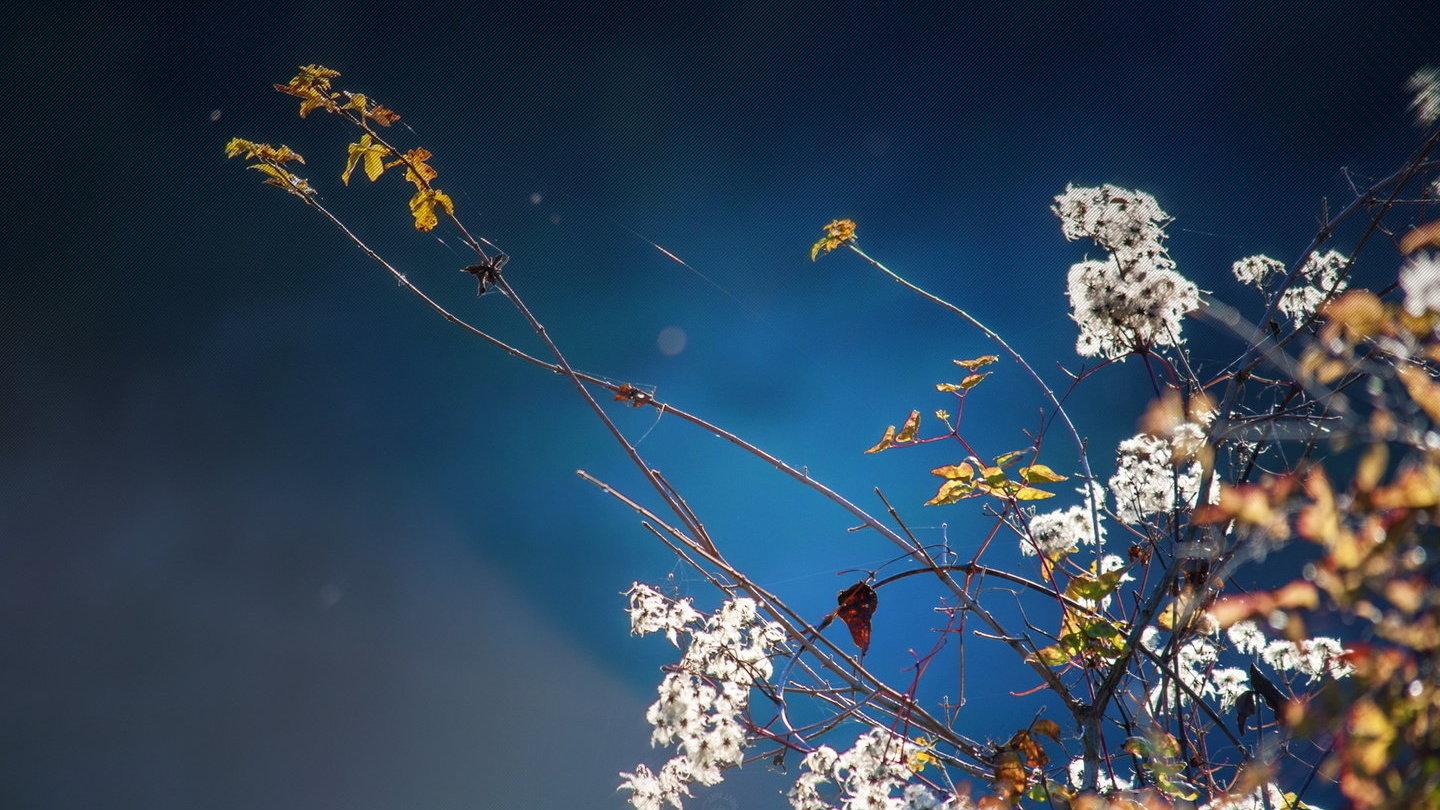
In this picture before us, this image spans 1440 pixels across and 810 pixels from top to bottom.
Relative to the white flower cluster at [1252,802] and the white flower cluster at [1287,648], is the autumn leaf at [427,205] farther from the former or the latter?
the white flower cluster at [1287,648]

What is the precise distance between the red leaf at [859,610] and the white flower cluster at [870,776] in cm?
10

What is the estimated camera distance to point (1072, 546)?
0.69 m

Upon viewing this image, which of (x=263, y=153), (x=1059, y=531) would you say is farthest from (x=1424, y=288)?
(x=263, y=153)

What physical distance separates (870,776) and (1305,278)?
0.64 meters

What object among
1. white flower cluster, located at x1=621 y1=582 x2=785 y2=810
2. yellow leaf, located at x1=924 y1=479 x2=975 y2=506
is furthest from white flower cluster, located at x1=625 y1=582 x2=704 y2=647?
yellow leaf, located at x1=924 y1=479 x2=975 y2=506

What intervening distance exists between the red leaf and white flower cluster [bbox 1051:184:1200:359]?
0.26 metres

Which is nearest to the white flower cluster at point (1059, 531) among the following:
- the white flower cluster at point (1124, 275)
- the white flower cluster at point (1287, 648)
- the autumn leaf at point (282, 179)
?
the white flower cluster at point (1124, 275)

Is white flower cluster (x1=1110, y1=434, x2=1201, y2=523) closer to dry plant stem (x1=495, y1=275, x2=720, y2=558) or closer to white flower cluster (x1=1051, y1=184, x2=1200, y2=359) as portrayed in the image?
white flower cluster (x1=1051, y1=184, x2=1200, y2=359)

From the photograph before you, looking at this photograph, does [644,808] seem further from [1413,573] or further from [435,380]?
[435,380]

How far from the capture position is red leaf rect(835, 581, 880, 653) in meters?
0.55

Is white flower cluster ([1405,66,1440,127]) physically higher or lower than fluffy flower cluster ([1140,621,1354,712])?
higher

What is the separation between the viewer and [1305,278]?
2.57ft

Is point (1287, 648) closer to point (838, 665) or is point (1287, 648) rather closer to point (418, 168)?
point (838, 665)

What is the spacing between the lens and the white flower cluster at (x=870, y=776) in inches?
24.2
